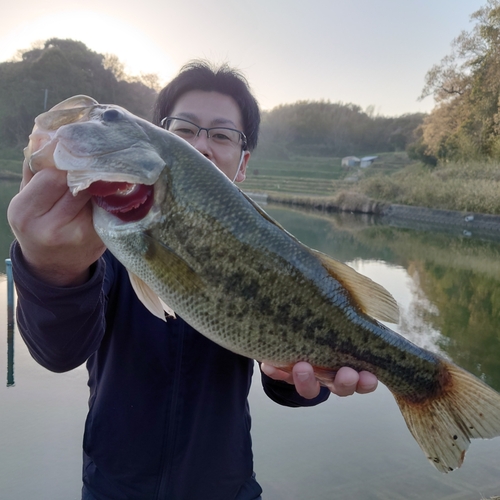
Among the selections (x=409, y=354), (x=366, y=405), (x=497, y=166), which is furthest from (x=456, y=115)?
(x=409, y=354)

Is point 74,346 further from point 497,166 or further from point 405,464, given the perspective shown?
point 497,166

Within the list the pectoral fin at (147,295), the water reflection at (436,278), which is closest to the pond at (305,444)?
the water reflection at (436,278)

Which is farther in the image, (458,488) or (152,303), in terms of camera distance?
(458,488)

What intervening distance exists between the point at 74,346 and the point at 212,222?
0.70 meters

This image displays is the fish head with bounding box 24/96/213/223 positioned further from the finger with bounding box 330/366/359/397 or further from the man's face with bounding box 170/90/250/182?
the finger with bounding box 330/366/359/397

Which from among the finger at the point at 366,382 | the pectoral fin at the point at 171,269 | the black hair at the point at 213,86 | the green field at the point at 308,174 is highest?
the green field at the point at 308,174

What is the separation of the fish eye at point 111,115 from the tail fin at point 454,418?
5.78ft

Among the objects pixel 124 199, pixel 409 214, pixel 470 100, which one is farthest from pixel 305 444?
pixel 470 100

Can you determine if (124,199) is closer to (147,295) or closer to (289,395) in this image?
(147,295)

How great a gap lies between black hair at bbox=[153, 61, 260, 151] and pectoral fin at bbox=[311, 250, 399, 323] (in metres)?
1.39

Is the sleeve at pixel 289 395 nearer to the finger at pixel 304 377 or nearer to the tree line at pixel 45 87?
the finger at pixel 304 377

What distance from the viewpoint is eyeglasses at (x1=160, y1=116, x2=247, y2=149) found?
8.26 feet

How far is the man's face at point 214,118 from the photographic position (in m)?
2.52

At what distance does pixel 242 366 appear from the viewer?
220cm
